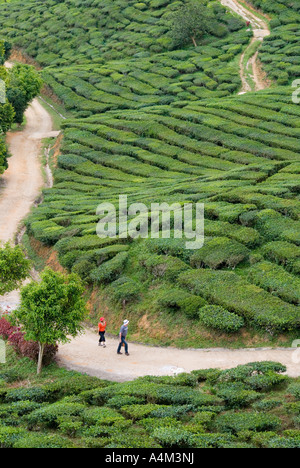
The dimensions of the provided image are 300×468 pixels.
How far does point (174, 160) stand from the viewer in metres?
51.1

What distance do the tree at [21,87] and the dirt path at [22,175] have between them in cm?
270

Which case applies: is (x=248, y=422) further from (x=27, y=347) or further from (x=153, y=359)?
(x=27, y=347)

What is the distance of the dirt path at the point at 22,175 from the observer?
45.7 meters

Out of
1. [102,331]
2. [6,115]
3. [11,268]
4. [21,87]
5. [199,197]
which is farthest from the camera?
[21,87]

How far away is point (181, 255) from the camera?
32031 millimetres

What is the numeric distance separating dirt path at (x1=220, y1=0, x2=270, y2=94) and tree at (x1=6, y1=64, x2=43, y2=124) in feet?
69.3

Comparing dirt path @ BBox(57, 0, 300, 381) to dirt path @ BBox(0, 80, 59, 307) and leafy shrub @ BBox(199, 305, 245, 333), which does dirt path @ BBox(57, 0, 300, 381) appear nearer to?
leafy shrub @ BBox(199, 305, 245, 333)

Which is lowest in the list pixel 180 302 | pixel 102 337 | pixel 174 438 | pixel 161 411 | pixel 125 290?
pixel 174 438

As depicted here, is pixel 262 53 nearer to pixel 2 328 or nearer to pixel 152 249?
pixel 152 249

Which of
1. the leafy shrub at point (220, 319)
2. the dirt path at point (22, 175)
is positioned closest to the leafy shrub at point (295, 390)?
the leafy shrub at point (220, 319)

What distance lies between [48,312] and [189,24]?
195 ft

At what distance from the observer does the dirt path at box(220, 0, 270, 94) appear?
2677 inches

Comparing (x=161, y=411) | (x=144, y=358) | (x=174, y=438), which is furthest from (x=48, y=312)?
(x=174, y=438)
